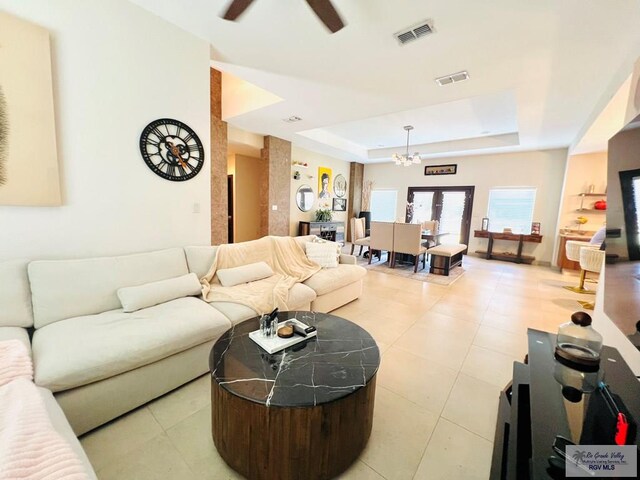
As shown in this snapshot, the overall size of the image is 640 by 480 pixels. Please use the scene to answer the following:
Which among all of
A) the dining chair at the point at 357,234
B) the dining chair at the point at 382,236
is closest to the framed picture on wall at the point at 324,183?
the dining chair at the point at 357,234

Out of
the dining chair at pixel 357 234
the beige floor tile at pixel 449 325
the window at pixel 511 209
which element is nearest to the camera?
the beige floor tile at pixel 449 325

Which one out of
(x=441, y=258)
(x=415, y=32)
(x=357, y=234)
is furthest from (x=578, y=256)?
(x=415, y=32)

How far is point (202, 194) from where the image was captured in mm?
2830

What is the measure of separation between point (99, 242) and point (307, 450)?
7.43 feet

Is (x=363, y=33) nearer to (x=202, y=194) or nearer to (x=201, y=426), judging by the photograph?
(x=202, y=194)

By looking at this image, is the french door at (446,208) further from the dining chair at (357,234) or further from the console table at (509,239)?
the dining chair at (357,234)

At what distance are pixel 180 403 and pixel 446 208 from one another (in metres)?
7.74

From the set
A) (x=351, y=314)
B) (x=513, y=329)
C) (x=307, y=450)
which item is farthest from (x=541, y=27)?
(x=307, y=450)

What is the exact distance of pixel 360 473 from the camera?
1275 millimetres

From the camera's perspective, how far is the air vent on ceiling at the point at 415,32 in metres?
2.18

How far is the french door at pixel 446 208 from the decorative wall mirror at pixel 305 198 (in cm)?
317

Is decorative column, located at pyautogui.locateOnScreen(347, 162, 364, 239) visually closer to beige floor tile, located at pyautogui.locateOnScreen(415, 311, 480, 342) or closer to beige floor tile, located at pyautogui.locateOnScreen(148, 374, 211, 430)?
beige floor tile, located at pyautogui.locateOnScreen(415, 311, 480, 342)

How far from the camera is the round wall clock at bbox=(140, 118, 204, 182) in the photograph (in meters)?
2.38

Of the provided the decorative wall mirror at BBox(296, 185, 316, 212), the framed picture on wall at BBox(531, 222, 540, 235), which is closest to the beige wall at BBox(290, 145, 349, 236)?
the decorative wall mirror at BBox(296, 185, 316, 212)
